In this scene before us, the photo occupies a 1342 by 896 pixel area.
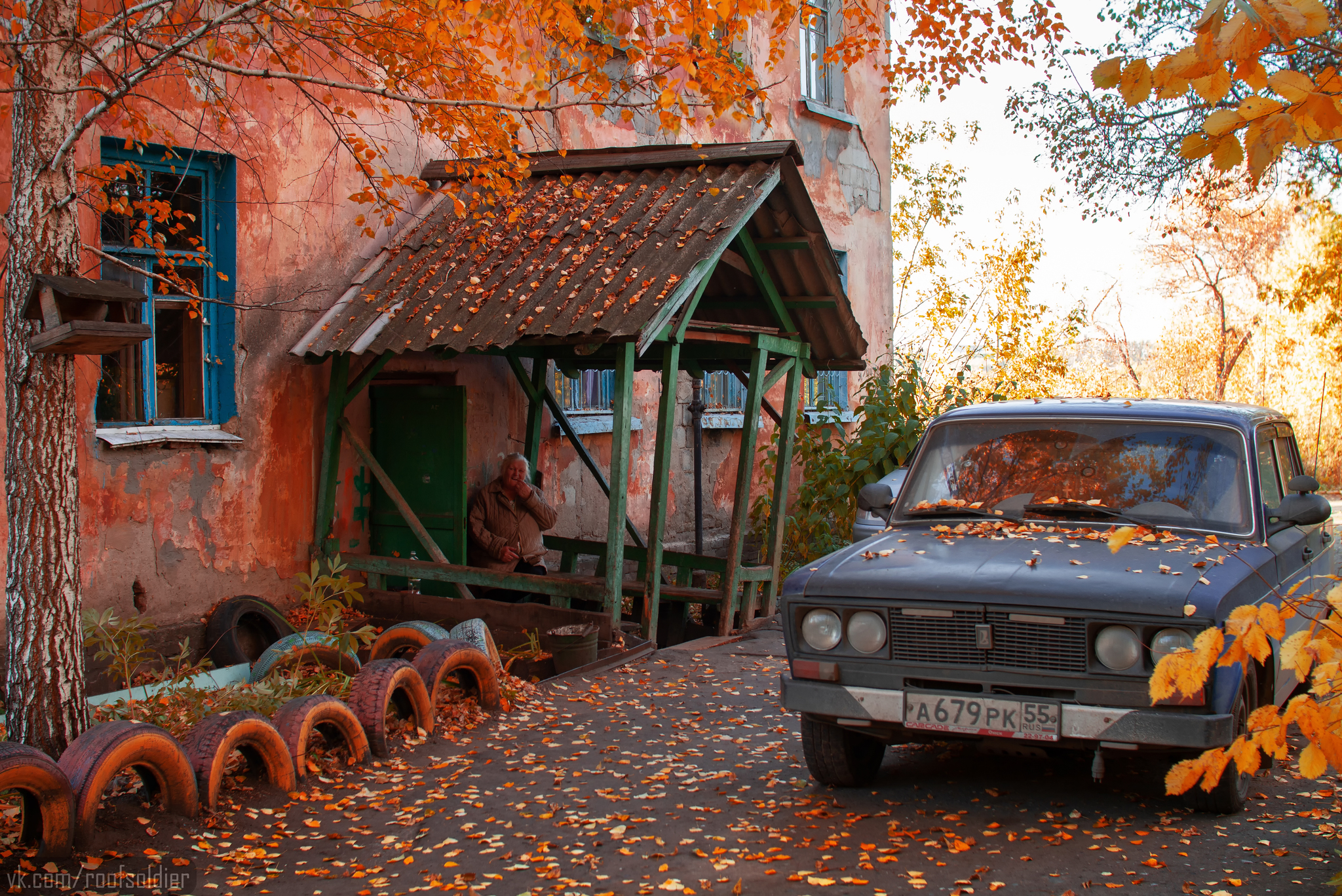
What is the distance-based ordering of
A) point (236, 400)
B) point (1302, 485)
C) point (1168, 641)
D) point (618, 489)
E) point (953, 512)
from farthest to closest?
point (236, 400) < point (618, 489) < point (953, 512) < point (1302, 485) < point (1168, 641)

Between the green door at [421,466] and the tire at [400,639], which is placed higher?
the green door at [421,466]

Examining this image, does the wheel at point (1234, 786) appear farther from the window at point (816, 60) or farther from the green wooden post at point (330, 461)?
the window at point (816, 60)

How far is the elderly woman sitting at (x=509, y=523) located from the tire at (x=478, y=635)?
213cm

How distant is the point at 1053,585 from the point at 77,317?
13.4 ft

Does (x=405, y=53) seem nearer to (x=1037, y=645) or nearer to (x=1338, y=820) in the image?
(x=1037, y=645)

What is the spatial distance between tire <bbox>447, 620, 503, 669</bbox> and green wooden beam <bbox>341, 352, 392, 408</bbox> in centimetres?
203

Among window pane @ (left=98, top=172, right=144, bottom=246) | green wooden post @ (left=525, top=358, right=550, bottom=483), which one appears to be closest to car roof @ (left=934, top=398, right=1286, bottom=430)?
green wooden post @ (left=525, top=358, right=550, bottom=483)

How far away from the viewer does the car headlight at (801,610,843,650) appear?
4512mm

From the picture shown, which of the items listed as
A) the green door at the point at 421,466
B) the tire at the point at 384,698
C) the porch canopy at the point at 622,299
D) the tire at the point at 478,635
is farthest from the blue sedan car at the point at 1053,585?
the green door at the point at 421,466

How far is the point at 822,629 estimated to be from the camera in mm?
4547

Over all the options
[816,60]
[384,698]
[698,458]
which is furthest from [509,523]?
[816,60]

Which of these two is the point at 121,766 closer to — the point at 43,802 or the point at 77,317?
the point at 43,802

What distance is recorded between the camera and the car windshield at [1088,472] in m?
4.96

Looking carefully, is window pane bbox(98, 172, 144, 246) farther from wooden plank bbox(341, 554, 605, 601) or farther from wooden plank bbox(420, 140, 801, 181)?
wooden plank bbox(341, 554, 605, 601)
